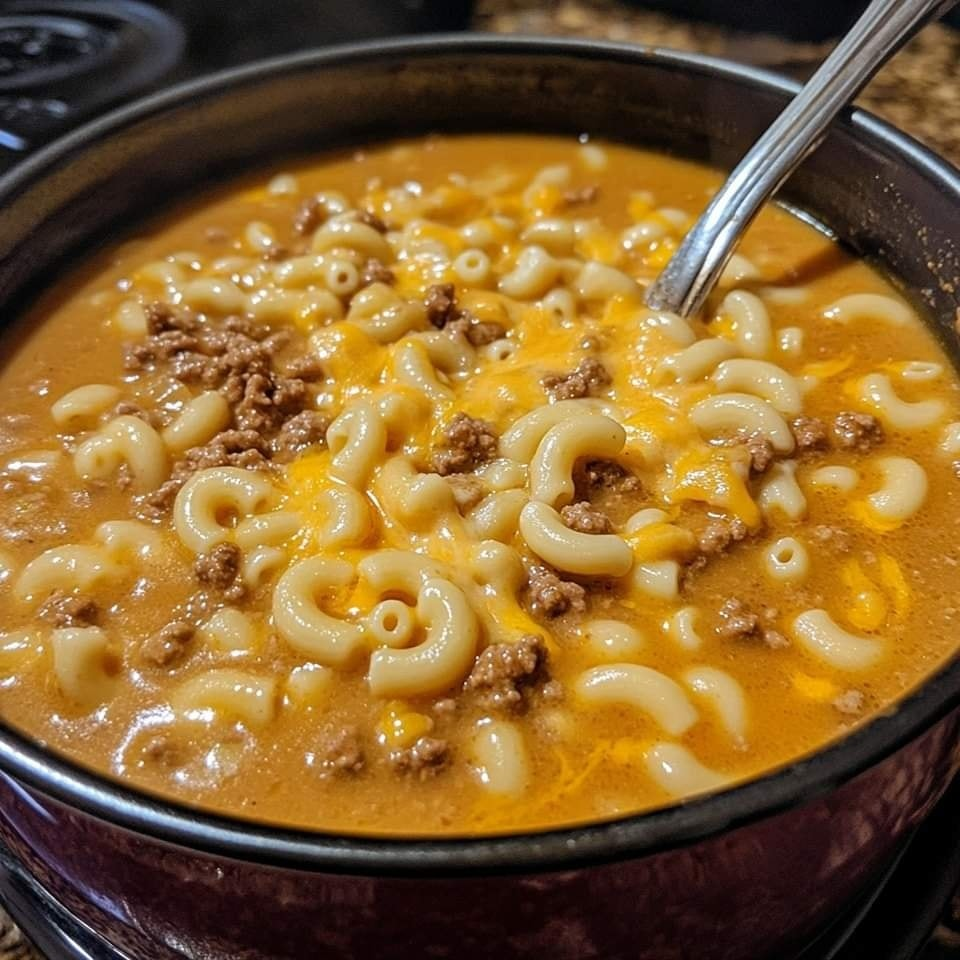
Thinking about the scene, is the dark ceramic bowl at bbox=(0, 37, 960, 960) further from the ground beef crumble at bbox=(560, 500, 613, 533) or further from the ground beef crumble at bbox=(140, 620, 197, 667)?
the ground beef crumble at bbox=(560, 500, 613, 533)

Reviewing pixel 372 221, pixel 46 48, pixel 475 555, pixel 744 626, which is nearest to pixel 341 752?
pixel 475 555

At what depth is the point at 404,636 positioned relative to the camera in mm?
1509

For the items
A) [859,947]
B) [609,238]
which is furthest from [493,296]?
[859,947]

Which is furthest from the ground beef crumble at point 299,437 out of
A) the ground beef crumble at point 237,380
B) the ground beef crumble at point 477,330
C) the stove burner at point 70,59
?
the stove burner at point 70,59

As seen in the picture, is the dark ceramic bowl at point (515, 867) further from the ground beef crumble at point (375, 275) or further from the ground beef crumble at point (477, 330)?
the ground beef crumble at point (375, 275)

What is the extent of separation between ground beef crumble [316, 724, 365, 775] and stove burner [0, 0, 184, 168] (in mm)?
1979

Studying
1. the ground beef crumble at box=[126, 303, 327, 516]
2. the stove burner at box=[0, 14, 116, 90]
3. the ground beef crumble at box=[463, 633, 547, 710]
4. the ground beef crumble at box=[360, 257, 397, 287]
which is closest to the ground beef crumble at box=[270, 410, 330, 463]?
the ground beef crumble at box=[126, 303, 327, 516]

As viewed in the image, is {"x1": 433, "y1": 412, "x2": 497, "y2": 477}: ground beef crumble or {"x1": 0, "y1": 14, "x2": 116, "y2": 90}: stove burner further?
{"x1": 0, "y1": 14, "x2": 116, "y2": 90}: stove burner

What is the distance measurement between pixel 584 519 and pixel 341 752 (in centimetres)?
50

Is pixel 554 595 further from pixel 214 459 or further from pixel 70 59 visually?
pixel 70 59

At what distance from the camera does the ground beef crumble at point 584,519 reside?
64.6 inches

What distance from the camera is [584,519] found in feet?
5.40

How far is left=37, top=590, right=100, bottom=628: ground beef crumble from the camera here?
1566 mm

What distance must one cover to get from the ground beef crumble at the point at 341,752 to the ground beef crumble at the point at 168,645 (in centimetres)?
25
